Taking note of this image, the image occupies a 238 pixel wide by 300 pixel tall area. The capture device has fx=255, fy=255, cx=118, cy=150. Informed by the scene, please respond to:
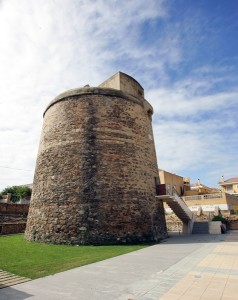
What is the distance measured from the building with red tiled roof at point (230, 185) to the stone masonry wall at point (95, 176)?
102ft

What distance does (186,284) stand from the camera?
493cm

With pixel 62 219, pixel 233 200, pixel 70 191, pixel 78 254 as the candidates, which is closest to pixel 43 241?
pixel 62 219

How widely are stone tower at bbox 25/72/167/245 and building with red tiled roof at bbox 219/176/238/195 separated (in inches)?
1226

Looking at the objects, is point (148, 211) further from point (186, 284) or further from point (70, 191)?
point (186, 284)

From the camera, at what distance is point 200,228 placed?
17266 mm

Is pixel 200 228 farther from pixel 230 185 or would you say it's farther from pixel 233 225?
pixel 230 185

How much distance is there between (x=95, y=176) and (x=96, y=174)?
0.11 meters

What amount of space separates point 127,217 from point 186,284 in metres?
6.84

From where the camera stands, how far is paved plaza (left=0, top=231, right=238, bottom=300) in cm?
443

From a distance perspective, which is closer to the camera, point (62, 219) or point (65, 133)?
point (62, 219)

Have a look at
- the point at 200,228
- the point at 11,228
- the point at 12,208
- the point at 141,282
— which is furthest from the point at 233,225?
the point at 12,208

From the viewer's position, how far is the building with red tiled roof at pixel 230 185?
40.8 m

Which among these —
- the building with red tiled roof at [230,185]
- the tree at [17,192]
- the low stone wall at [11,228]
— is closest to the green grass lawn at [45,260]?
the low stone wall at [11,228]

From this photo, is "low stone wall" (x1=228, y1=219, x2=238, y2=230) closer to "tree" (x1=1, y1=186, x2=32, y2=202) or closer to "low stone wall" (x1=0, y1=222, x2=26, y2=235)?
"low stone wall" (x1=0, y1=222, x2=26, y2=235)
